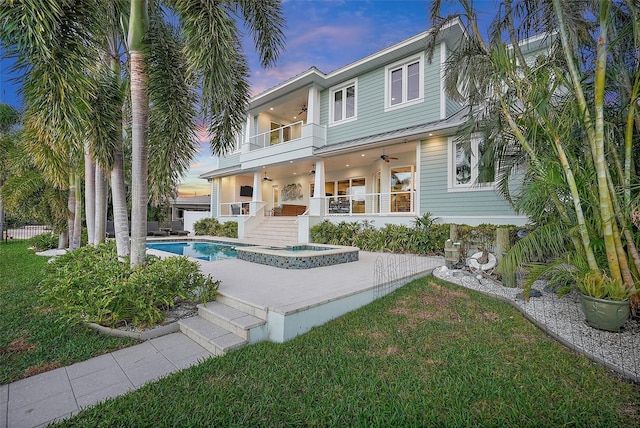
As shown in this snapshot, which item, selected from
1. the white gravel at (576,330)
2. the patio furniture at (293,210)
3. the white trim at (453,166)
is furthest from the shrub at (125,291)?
the patio furniture at (293,210)

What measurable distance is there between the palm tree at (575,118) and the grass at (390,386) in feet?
5.20

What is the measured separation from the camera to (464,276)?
6.65m

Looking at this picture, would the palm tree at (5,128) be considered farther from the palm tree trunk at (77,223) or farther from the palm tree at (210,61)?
the palm tree at (210,61)

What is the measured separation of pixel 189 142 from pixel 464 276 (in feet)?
21.7

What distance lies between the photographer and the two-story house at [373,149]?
10.3 m

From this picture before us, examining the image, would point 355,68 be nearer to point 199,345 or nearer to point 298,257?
point 298,257

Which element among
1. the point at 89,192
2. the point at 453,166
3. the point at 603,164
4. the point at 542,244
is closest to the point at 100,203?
the point at 89,192

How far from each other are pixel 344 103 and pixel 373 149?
9.96 feet

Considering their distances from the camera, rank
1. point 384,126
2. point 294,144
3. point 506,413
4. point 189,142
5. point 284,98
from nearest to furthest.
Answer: point 506,413
point 189,142
point 384,126
point 294,144
point 284,98

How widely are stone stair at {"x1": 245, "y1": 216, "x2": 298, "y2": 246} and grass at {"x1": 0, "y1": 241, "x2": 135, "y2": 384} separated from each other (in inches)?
358

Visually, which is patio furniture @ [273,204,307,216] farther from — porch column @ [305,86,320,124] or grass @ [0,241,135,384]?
grass @ [0,241,135,384]

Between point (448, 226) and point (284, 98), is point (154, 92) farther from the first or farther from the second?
point (284, 98)

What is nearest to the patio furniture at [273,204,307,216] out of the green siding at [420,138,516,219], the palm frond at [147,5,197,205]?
the green siding at [420,138,516,219]

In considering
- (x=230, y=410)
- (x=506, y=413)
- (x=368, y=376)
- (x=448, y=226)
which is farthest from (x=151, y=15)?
(x=448, y=226)
